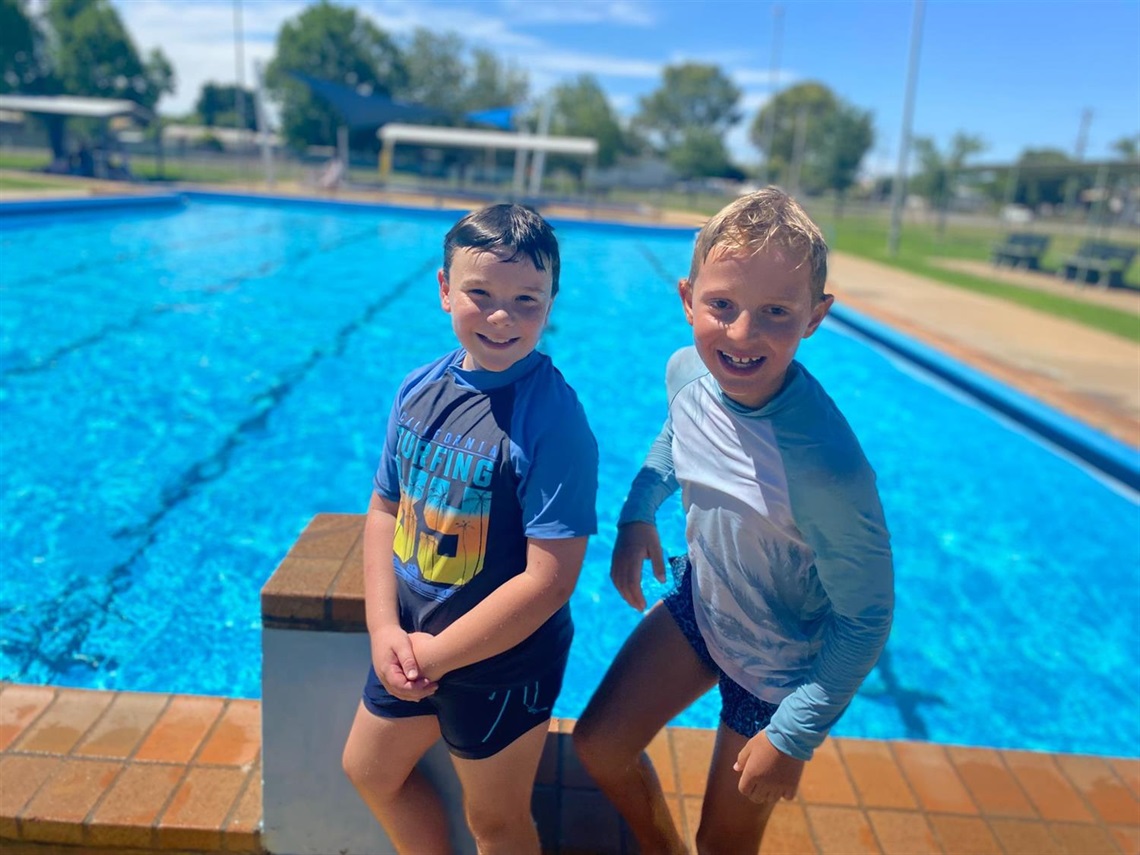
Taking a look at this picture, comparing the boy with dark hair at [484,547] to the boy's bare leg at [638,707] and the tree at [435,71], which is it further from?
the tree at [435,71]

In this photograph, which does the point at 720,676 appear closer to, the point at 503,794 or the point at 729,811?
the point at 729,811

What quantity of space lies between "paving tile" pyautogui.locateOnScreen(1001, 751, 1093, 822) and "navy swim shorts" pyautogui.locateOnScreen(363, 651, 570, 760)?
1670mm

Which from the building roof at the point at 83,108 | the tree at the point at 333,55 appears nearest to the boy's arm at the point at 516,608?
the building roof at the point at 83,108

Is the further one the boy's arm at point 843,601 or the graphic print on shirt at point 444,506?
the graphic print on shirt at point 444,506

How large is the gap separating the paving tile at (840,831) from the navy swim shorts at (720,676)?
2.42ft

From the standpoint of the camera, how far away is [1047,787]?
7.84ft

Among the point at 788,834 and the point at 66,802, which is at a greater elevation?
the point at 66,802

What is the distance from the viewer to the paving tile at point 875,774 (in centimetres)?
229

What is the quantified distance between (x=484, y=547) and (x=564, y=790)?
99cm

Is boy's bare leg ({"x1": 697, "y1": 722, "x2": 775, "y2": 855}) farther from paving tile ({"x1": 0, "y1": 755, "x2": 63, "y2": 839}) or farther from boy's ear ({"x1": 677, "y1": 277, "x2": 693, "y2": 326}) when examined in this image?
paving tile ({"x1": 0, "y1": 755, "x2": 63, "y2": 839})

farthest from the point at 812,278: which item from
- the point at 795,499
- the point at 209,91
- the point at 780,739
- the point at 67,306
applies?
the point at 209,91

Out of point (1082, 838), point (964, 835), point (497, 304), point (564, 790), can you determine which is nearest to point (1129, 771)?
point (1082, 838)

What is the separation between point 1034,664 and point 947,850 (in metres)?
2.28

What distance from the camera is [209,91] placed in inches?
2906
